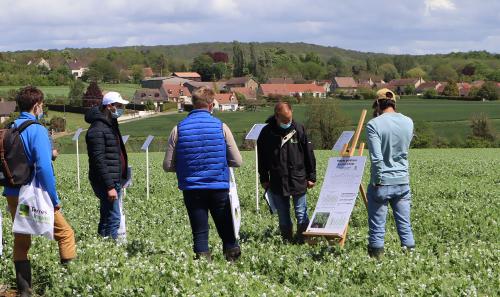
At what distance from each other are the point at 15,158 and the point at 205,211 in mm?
2294

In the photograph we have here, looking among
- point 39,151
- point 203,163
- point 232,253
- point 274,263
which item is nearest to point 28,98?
point 39,151

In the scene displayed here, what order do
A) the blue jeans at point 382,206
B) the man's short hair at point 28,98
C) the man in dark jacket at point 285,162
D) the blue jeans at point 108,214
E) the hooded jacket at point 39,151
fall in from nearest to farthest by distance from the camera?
the hooded jacket at point 39,151, the man's short hair at point 28,98, the blue jeans at point 382,206, the blue jeans at point 108,214, the man in dark jacket at point 285,162

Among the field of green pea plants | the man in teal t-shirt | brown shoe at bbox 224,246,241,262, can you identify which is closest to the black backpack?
the field of green pea plants

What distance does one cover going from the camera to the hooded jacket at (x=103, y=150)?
9.95m

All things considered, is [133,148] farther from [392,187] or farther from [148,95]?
[148,95]

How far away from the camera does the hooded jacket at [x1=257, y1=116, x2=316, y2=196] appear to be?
1042cm

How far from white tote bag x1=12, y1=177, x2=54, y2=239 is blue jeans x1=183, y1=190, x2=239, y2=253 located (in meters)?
1.64

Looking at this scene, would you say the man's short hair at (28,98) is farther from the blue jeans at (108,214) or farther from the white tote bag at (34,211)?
the blue jeans at (108,214)

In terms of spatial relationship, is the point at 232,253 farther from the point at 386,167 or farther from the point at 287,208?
the point at 386,167

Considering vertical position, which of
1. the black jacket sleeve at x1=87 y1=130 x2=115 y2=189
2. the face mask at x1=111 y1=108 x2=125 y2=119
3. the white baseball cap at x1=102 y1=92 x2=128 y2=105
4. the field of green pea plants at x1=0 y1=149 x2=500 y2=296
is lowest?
the field of green pea plants at x1=0 y1=149 x2=500 y2=296

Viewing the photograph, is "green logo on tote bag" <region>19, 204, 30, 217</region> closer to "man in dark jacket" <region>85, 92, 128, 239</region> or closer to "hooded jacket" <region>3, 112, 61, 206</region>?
"hooded jacket" <region>3, 112, 61, 206</region>

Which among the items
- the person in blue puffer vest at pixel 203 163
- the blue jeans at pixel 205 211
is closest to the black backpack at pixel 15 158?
the person in blue puffer vest at pixel 203 163

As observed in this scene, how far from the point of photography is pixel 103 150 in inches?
394

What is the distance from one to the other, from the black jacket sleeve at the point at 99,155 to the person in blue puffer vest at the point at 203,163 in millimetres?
1408
